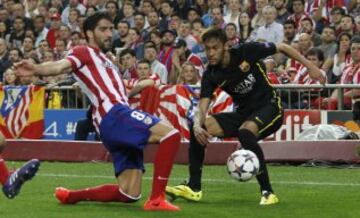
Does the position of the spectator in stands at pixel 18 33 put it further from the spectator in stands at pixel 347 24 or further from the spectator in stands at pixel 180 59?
the spectator in stands at pixel 347 24

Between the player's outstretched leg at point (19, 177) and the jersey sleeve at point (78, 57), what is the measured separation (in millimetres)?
1009

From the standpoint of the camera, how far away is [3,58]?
24.1 meters

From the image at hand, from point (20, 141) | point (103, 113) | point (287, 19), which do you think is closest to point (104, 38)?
point (103, 113)

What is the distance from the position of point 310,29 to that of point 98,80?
944cm

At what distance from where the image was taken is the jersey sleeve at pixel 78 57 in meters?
11.5

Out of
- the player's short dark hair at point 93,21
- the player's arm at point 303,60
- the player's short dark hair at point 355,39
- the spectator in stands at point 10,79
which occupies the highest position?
the player's short dark hair at point 93,21

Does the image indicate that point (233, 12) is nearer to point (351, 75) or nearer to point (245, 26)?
point (245, 26)

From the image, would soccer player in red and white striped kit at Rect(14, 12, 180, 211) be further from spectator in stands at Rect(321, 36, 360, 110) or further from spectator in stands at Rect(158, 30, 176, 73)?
spectator in stands at Rect(158, 30, 176, 73)

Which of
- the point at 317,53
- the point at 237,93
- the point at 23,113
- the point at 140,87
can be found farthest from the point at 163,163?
the point at 23,113

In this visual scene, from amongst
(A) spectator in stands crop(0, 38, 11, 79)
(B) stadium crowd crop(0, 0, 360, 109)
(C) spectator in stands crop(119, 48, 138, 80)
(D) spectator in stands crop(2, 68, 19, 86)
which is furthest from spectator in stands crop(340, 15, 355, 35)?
(A) spectator in stands crop(0, 38, 11, 79)

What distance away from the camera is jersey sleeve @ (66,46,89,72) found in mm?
11508

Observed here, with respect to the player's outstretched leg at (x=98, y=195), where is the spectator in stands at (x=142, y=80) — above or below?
below

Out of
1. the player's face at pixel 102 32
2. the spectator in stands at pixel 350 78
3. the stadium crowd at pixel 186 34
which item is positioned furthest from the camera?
the stadium crowd at pixel 186 34

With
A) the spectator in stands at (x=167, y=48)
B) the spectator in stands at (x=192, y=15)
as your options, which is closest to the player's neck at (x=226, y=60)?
the spectator in stands at (x=167, y=48)
